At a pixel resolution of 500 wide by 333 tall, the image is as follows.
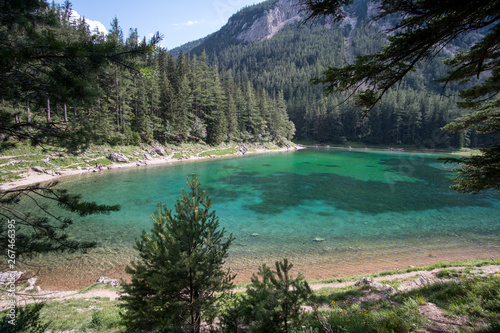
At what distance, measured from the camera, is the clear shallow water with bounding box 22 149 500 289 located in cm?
1076

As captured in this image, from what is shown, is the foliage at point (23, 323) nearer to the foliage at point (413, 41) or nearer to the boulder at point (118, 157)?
the foliage at point (413, 41)

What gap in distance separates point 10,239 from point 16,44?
Result: 3178 mm

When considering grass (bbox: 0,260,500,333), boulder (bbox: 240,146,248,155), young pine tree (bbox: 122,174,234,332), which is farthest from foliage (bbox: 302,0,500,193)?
boulder (bbox: 240,146,248,155)

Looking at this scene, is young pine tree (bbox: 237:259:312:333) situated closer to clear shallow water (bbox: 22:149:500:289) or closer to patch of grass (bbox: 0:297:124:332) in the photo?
patch of grass (bbox: 0:297:124:332)

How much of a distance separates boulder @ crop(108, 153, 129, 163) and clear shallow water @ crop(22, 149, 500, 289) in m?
6.75

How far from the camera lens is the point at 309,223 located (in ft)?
52.0

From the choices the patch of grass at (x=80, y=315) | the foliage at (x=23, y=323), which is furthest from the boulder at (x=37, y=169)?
the foliage at (x=23, y=323)

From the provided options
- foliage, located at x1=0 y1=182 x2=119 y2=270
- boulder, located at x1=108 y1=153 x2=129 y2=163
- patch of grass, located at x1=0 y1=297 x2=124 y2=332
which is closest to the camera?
foliage, located at x1=0 y1=182 x2=119 y2=270

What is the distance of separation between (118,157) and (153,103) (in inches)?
641

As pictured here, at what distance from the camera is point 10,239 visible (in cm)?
376

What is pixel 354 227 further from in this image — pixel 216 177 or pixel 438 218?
pixel 216 177

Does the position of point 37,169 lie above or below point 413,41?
below

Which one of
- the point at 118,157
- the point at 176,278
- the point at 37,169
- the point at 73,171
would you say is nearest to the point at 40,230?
the point at 176,278

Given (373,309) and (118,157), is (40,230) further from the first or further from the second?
(118,157)
